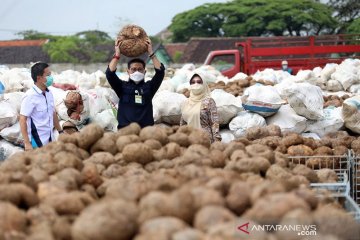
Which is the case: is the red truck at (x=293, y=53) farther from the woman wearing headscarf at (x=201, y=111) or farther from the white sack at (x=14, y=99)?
the woman wearing headscarf at (x=201, y=111)

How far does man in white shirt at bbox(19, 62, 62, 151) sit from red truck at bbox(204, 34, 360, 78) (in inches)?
397

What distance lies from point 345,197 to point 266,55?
1273cm

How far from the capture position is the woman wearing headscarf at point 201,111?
24.3 ft

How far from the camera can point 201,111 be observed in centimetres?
754

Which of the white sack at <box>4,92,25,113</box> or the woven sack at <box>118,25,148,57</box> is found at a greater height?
the woven sack at <box>118,25,148,57</box>

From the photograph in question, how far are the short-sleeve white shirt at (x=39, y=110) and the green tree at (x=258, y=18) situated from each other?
117 ft

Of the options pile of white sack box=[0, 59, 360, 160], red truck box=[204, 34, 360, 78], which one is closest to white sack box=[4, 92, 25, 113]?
pile of white sack box=[0, 59, 360, 160]

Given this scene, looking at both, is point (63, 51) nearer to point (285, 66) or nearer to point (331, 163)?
point (285, 66)

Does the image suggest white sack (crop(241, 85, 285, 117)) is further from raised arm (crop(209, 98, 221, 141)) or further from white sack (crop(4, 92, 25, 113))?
white sack (crop(4, 92, 25, 113))

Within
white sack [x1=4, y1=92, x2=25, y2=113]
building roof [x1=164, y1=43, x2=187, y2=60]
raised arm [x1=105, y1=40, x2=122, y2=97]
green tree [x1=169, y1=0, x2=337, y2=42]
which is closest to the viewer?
raised arm [x1=105, y1=40, x2=122, y2=97]

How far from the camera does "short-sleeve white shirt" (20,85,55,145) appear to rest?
7.00m

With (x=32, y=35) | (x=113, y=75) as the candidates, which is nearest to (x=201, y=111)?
(x=113, y=75)

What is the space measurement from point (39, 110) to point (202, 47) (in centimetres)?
3399

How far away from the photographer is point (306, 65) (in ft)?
55.3
